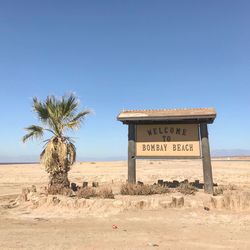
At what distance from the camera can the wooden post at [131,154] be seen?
15.2 m

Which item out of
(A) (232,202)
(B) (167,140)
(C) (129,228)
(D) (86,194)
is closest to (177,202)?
(A) (232,202)

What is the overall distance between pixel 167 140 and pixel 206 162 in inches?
81.7

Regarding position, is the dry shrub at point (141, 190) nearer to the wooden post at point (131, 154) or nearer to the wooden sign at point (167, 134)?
the wooden post at point (131, 154)

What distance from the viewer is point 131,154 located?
15.4 m

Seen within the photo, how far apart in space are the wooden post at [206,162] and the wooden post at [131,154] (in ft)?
10.4

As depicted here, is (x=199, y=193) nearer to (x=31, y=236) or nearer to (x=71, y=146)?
(x=71, y=146)

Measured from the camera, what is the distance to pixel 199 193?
13.9 meters

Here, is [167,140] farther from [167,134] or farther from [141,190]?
[141,190]

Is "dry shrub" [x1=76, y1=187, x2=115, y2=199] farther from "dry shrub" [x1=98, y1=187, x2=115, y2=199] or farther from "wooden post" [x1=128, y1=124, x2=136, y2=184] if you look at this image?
"wooden post" [x1=128, y1=124, x2=136, y2=184]

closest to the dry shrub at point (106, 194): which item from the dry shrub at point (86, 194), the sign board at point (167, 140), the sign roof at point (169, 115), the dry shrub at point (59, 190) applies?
the dry shrub at point (86, 194)

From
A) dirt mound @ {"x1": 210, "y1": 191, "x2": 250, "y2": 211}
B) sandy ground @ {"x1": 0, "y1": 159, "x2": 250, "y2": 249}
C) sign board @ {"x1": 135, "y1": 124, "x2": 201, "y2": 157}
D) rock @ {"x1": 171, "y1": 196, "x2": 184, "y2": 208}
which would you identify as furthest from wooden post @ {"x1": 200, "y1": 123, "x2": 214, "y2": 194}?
rock @ {"x1": 171, "y1": 196, "x2": 184, "y2": 208}

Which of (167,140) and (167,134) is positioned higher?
(167,134)

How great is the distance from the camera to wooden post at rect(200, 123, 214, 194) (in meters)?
14.2

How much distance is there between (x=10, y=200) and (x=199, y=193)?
857 cm
